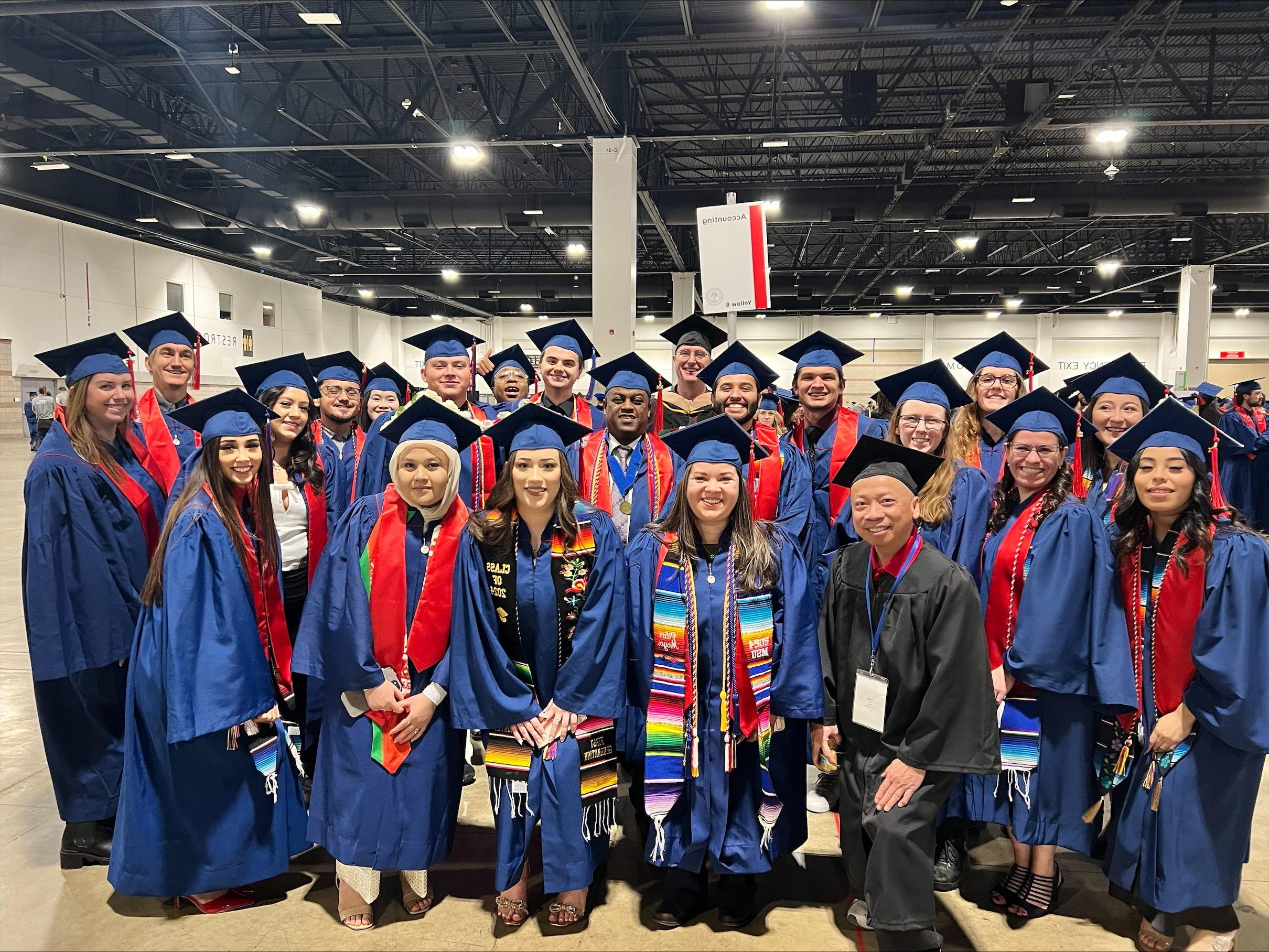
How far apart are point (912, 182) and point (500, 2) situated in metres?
10.0

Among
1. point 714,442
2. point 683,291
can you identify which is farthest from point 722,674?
point 683,291

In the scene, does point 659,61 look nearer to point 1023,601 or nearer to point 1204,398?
point 1204,398

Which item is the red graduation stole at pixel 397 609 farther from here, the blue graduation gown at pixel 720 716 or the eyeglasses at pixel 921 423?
the eyeglasses at pixel 921 423

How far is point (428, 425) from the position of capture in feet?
9.03

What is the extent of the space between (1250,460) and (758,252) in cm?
982

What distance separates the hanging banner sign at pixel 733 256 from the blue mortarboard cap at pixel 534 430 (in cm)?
231

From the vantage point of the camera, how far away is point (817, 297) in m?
26.3

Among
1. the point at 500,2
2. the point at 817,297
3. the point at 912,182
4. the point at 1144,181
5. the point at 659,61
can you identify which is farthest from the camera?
the point at 817,297

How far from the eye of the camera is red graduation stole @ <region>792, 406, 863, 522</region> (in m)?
3.75

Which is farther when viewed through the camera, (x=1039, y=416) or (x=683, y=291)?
(x=683, y=291)

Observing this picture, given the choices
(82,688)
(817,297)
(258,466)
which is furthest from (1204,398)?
(817,297)

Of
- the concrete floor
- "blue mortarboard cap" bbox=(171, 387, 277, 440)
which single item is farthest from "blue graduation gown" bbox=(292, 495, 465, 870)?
"blue mortarboard cap" bbox=(171, 387, 277, 440)

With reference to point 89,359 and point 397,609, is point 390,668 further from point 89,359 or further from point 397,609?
point 89,359

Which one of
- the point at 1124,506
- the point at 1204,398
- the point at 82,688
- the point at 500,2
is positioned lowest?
the point at 82,688
